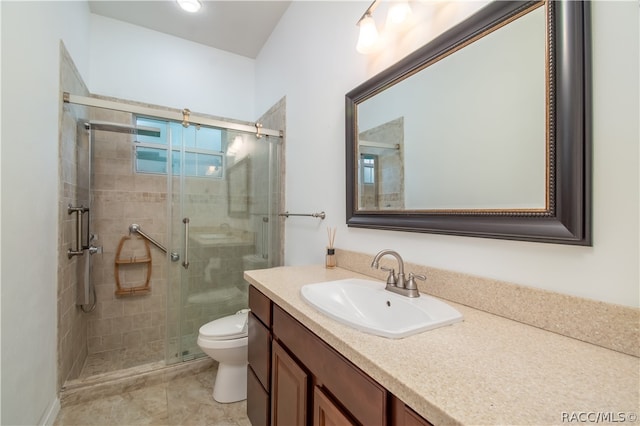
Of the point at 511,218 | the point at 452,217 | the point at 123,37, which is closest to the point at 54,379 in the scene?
the point at 452,217

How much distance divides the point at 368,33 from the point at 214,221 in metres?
1.71

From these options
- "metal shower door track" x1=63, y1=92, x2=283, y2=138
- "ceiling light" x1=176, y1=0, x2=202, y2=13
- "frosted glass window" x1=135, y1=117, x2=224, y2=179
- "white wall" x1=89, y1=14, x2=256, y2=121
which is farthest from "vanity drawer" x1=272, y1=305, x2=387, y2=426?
"white wall" x1=89, y1=14, x2=256, y2=121

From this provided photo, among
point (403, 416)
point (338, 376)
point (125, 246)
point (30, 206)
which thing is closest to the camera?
point (403, 416)

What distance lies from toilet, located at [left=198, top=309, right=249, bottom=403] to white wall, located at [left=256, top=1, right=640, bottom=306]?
689mm

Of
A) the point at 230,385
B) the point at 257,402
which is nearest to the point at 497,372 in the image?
the point at 257,402

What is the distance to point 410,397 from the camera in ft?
1.60

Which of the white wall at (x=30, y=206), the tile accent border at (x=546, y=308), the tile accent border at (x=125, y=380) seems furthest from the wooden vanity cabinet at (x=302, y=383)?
the white wall at (x=30, y=206)

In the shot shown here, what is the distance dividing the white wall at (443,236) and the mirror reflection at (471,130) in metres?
0.11

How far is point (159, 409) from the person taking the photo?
1.64 meters

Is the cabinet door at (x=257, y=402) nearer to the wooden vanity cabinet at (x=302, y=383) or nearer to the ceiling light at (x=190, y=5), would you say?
the wooden vanity cabinet at (x=302, y=383)

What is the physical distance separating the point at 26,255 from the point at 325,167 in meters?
1.55

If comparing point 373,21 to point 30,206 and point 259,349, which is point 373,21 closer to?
point 259,349

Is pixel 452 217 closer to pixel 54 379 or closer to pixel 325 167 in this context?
pixel 325 167

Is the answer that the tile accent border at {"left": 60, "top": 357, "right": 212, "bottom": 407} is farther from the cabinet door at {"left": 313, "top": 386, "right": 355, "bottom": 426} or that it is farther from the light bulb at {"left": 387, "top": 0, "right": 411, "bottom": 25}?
the light bulb at {"left": 387, "top": 0, "right": 411, "bottom": 25}
